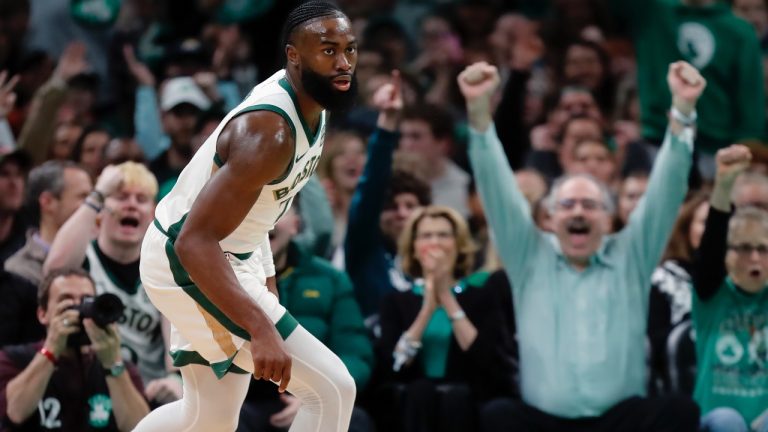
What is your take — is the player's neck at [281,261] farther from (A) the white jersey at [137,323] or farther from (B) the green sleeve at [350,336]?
(A) the white jersey at [137,323]

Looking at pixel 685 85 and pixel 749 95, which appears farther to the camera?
pixel 749 95

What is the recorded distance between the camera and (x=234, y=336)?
4793 millimetres

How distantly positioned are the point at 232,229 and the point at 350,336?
247cm

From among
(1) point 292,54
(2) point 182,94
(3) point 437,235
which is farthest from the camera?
(2) point 182,94

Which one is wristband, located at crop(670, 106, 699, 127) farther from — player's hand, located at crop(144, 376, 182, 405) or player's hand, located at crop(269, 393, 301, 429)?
Answer: player's hand, located at crop(144, 376, 182, 405)

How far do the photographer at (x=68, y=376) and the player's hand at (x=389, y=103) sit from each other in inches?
72.1

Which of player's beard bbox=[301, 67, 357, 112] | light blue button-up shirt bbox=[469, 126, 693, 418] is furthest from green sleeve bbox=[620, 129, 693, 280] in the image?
player's beard bbox=[301, 67, 357, 112]

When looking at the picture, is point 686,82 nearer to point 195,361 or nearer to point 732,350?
point 732,350

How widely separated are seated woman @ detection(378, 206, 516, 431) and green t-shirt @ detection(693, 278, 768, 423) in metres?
0.95

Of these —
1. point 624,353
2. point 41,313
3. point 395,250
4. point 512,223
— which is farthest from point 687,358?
point 41,313

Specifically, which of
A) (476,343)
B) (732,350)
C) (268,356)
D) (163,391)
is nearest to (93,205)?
(163,391)

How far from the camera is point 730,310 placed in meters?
7.00

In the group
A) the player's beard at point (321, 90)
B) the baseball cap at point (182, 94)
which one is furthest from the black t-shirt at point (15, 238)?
the player's beard at point (321, 90)

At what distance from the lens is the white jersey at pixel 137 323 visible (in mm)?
6914
